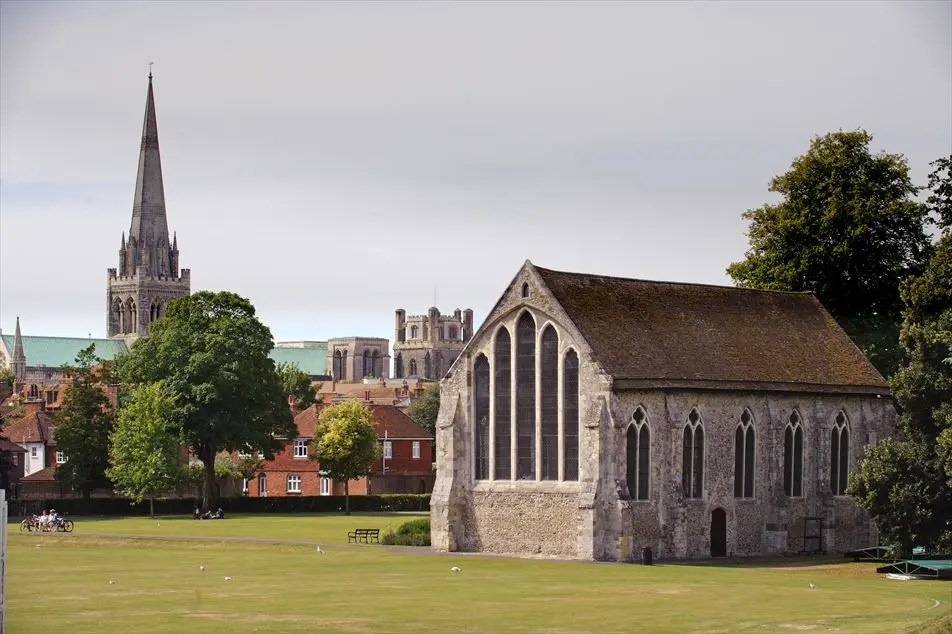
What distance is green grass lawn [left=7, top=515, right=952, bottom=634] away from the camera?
43344 millimetres

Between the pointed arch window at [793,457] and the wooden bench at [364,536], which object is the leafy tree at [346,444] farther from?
the pointed arch window at [793,457]

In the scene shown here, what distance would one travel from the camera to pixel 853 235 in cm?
8294

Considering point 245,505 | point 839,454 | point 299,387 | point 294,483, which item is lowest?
point 245,505

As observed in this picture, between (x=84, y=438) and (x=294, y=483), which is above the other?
(x=84, y=438)

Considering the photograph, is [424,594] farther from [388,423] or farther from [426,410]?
[426,410]

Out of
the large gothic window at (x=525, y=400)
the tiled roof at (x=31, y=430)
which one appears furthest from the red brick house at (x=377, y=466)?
the large gothic window at (x=525, y=400)

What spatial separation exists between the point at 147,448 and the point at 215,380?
237 inches

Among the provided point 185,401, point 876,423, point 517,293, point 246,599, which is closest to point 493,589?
point 246,599

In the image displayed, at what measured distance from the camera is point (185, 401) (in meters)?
108

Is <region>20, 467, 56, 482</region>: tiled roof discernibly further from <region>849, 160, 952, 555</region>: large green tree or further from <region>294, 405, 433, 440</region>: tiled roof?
<region>849, 160, 952, 555</region>: large green tree

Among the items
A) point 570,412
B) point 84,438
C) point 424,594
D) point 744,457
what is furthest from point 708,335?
point 84,438

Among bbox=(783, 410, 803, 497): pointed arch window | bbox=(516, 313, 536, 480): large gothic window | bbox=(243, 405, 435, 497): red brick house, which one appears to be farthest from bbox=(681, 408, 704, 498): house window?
bbox=(243, 405, 435, 497): red brick house

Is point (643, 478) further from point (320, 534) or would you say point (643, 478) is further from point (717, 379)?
point (320, 534)

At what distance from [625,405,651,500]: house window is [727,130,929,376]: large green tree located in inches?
759
